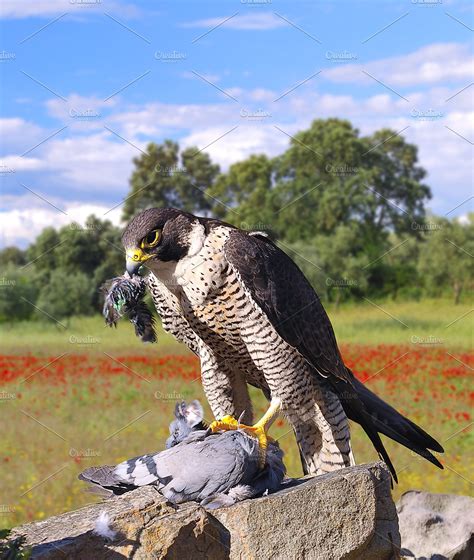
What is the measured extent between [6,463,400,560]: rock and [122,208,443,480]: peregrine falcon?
1.48 feet

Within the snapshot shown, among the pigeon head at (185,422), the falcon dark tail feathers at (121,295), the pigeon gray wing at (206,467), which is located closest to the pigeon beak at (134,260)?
the falcon dark tail feathers at (121,295)

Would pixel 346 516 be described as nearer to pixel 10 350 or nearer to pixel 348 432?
pixel 348 432

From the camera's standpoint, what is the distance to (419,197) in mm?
27500

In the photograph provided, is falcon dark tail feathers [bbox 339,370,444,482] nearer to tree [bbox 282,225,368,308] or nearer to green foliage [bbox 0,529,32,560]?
green foliage [bbox 0,529,32,560]

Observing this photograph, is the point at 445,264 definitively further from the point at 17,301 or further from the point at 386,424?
the point at 386,424

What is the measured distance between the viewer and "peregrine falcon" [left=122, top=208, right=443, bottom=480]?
4.32 meters

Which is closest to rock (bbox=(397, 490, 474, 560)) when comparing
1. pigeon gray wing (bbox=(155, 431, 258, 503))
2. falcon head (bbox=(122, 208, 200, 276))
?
pigeon gray wing (bbox=(155, 431, 258, 503))

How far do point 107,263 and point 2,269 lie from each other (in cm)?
488

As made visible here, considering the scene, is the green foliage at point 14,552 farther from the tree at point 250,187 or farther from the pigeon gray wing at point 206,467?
the tree at point 250,187

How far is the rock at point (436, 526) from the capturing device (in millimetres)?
5262

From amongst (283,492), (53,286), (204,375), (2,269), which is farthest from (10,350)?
(283,492)

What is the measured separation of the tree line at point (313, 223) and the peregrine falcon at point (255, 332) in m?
10.6

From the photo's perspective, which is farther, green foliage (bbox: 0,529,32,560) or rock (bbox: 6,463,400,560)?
rock (bbox: 6,463,400,560)

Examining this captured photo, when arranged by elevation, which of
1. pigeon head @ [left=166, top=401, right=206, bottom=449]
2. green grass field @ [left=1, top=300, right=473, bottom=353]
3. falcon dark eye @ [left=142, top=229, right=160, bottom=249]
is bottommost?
green grass field @ [left=1, top=300, right=473, bottom=353]
